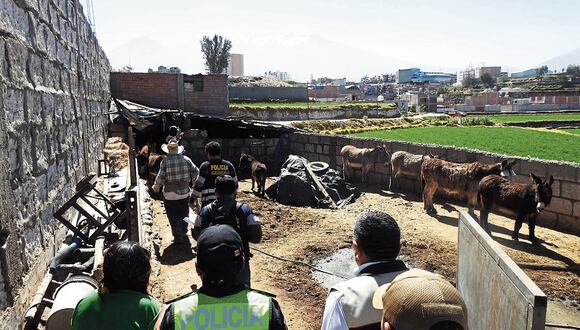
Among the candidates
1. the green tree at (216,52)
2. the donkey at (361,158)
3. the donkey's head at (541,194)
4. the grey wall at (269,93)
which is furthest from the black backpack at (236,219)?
the green tree at (216,52)

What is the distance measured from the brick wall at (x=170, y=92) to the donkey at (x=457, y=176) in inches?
576

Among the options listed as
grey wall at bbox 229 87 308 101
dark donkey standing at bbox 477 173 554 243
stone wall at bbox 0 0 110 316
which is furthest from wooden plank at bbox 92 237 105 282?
grey wall at bbox 229 87 308 101

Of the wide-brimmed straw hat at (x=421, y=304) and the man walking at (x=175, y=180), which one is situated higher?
→ the wide-brimmed straw hat at (x=421, y=304)

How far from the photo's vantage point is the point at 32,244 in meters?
4.52

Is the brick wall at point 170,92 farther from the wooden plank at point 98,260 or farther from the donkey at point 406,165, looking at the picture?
the wooden plank at point 98,260

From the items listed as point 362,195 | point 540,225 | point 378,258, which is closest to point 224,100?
point 362,195

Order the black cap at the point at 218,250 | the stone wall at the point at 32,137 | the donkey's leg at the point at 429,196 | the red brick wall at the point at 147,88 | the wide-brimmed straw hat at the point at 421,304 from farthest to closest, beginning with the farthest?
the red brick wall at the point at 147,88 → the donkey's leg at the point at 429,196 → the stone wall at the point at 32,137 → the black cap at the point at 218,250 → the wide-brimmed straw hat at the point at 421,304

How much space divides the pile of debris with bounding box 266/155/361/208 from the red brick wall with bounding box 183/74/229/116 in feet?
35.6

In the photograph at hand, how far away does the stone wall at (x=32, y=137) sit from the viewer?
3826 millimetres

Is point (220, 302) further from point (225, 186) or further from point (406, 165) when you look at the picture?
point (406, 165)

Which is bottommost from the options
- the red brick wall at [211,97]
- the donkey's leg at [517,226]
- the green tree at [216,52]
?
the donkey's leg at [517,226]

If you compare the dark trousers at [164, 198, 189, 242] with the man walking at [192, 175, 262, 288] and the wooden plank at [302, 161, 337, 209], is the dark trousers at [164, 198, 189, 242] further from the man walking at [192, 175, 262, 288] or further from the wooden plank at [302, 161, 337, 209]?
the wooden plank at [302, 161, 337, 209]

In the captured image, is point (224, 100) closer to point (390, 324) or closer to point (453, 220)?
point (453, 220)

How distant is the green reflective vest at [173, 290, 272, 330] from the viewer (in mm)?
2207
